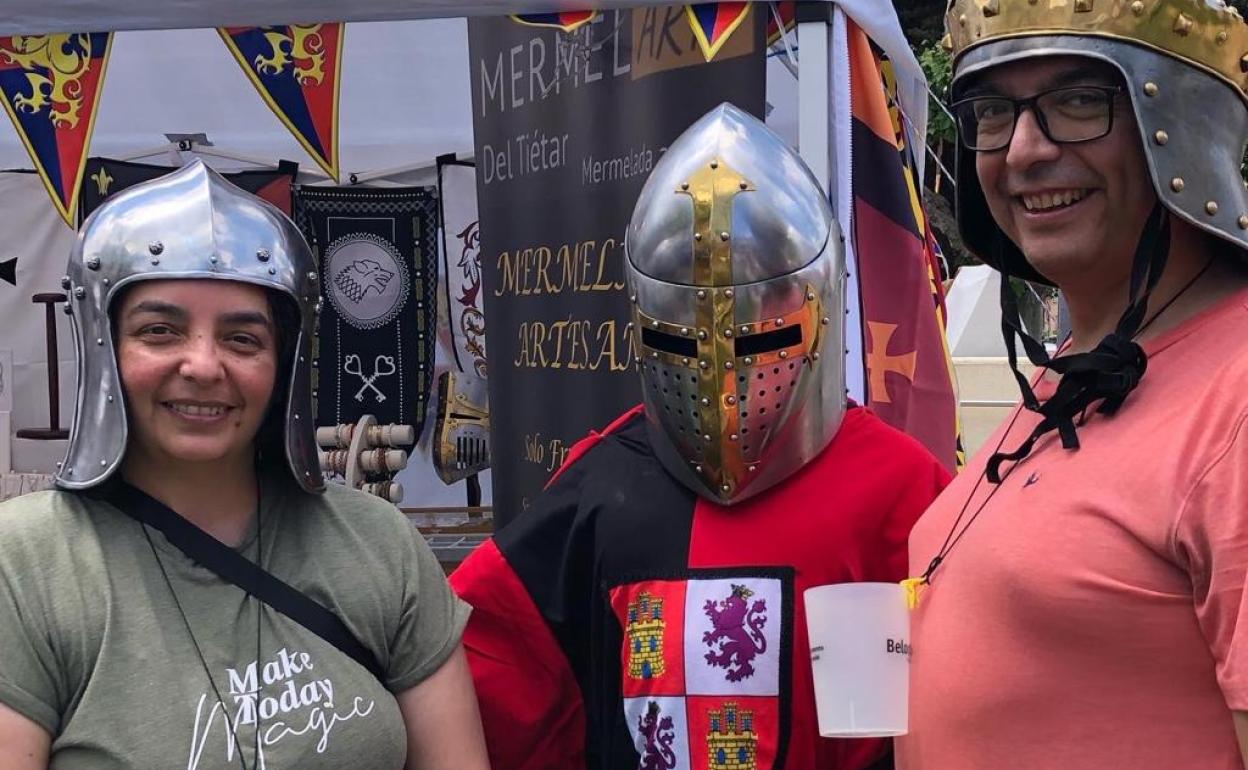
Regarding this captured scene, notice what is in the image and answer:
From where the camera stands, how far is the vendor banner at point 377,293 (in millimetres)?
5469

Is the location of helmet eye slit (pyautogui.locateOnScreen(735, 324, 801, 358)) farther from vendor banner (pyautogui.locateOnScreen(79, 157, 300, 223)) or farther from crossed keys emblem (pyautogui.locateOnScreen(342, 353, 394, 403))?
vendor banner (pyautogui.locateOnScreen(79, 157, 300, 223))

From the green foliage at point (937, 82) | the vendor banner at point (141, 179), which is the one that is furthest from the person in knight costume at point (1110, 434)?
the green foliage at point (937, 82)

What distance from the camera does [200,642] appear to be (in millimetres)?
1544

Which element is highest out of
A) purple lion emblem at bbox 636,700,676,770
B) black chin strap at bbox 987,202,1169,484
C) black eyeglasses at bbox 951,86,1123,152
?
black eyeglasses at bbox 951,86,1123,152

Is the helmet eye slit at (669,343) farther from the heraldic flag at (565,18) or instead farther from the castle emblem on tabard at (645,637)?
the heraldic flag at (565,18)

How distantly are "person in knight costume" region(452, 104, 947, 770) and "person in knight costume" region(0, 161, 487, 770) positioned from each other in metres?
0.27

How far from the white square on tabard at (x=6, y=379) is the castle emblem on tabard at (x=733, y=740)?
17.5 ft

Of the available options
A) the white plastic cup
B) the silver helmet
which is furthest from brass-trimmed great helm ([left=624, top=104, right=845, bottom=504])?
the silver helmet

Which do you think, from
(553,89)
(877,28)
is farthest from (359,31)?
(877,28)

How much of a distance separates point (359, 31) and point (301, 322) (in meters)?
3.86

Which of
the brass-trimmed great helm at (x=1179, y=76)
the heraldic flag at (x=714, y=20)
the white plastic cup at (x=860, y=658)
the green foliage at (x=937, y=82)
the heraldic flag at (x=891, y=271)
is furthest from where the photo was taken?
the green foliage at (x=937, y=82)

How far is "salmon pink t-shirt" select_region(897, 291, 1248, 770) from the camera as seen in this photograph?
1.09 meters

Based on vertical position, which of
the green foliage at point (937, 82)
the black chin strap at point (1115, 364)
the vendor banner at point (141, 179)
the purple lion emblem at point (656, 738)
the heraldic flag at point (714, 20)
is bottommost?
the purple lion emblem at point (656, 738)

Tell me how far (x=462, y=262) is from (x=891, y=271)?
9.69 feet
